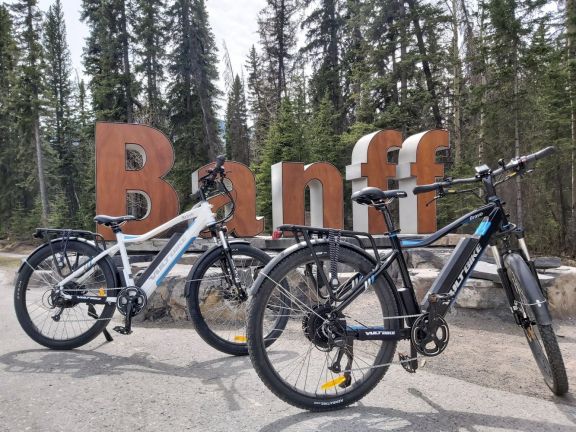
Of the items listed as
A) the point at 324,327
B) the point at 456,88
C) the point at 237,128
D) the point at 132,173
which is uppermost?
the point at 237,128

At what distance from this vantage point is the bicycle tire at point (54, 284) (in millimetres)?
3697

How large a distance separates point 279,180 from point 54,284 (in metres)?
4.85

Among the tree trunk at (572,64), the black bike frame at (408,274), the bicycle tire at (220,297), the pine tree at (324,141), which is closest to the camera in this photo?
the black bike frame at (408,274)

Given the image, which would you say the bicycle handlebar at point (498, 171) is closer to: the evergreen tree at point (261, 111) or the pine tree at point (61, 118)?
the evergreen tree at point (261, 111)

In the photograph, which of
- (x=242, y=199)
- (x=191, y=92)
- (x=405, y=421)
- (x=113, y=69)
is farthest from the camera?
(x=113, y=69)

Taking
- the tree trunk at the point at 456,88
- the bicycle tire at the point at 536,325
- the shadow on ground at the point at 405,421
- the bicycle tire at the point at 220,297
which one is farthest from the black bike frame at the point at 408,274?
the tree trunk at the point at 456,88

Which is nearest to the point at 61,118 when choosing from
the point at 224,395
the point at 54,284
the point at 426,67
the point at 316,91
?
the point at 316,91

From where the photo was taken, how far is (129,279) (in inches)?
144

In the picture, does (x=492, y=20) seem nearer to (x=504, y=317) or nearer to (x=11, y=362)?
(x=504, y=317)

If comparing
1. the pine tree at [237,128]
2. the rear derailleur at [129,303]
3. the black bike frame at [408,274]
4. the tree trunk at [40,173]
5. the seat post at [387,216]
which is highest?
the pine tree at [237,128]

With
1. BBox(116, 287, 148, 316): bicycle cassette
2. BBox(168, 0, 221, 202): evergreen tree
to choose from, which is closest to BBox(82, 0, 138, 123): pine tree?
BBox(168, 0, 221, 202): evergreen tree

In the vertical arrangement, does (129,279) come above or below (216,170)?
below

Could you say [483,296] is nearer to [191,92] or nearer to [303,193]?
[303,193]

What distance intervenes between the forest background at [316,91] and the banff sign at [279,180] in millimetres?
6558
